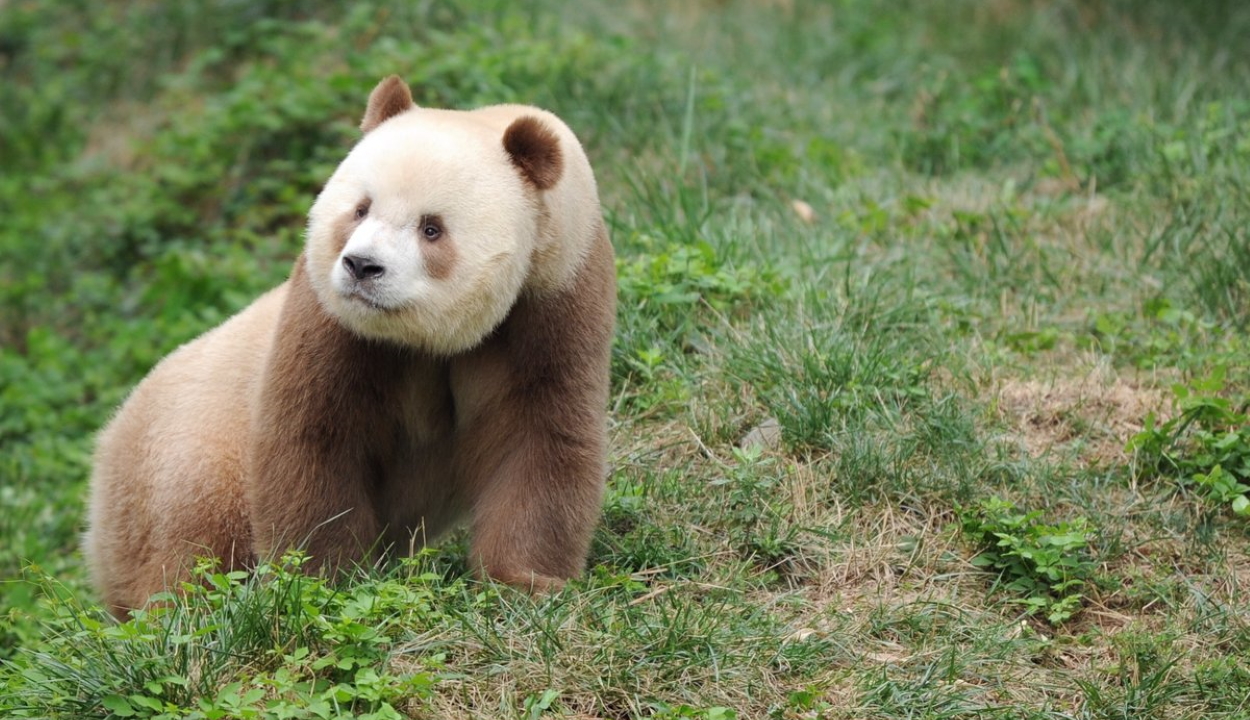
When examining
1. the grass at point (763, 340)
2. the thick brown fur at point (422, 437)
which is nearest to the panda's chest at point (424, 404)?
the thick brown fur at point (422, 437)

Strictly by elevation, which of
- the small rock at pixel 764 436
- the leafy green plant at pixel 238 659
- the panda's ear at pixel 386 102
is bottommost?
the small rock at pixel 764 436

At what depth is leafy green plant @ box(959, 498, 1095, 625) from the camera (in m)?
4.65

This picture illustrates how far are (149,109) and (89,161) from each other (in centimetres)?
61

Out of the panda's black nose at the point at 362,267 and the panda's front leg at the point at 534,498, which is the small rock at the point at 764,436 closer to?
the panda's front leg at the point at 534,498

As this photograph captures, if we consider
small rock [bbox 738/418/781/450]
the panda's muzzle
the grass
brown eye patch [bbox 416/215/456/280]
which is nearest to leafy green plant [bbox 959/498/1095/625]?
the grass

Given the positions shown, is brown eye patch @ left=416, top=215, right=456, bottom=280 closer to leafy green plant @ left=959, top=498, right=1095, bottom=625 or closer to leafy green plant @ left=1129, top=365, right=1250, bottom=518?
leafy green plant @ left=959, top=498, right=1095, bottom=625

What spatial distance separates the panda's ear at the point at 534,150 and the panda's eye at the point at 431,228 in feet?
1.07

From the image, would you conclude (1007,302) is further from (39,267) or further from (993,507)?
(39,267)

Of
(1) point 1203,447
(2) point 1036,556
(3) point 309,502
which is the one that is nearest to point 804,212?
(1) point 1203,447

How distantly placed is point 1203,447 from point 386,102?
321 centimetres

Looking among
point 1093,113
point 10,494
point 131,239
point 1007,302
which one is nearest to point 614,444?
point 1007,302

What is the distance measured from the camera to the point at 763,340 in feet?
18.8

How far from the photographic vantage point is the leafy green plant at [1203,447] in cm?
505

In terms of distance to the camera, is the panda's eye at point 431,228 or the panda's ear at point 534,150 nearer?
the panda's eye at point 431,228
